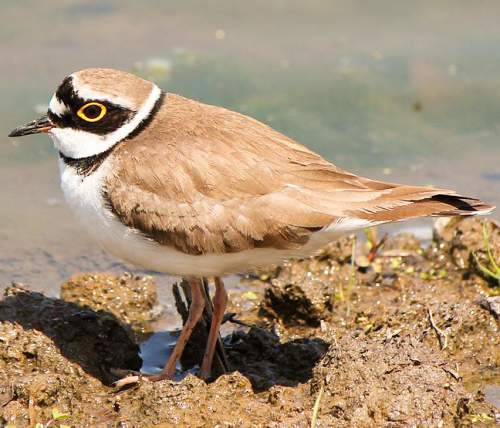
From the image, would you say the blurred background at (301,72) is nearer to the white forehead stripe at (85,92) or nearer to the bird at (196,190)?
the bird at (196,190)

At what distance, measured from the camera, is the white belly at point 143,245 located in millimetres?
6375

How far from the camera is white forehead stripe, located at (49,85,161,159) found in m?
6.61

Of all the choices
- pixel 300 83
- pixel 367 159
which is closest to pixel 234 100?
pixel 300 83

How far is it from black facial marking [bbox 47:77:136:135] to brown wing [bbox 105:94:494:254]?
0.59 feet

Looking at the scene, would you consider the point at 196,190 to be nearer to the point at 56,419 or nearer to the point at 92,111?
the point at 92,111

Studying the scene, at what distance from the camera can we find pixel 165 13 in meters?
12.6

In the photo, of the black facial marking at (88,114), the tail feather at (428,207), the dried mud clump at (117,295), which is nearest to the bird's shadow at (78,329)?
the dried mud clump at (117,295)

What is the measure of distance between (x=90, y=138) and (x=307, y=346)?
2114 mm

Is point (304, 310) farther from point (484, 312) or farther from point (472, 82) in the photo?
point (472, 82)

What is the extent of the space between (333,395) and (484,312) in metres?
1.89

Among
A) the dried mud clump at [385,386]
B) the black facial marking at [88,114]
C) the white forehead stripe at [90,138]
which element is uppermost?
the black facial marking at [88,114]

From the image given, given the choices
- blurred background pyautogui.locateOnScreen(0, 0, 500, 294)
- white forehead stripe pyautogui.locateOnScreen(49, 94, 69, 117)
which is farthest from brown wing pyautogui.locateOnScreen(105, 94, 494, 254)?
blurred background pyautogui.locateOnScreen(0, 0, 500, 294)

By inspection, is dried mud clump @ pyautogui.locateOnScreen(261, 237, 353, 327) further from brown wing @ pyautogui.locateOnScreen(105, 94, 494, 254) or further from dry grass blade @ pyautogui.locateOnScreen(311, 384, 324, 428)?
dry grass blade @ pyautogui.locateOnScreen(311, 384, 324, 428)

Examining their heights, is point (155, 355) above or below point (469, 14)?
below
